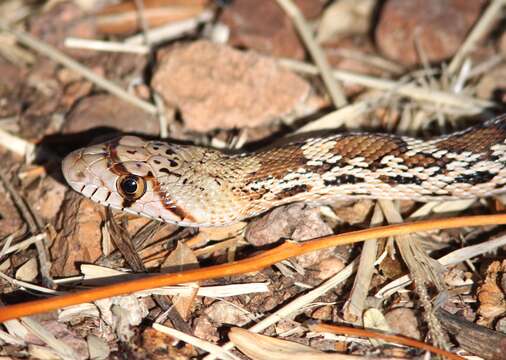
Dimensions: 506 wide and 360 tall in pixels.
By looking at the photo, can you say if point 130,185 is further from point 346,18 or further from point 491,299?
point 346,18

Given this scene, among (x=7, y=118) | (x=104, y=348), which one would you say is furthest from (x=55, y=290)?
(x=7, y=118)

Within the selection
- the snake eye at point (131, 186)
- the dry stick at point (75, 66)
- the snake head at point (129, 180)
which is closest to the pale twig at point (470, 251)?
the snake head at point (129, 180)

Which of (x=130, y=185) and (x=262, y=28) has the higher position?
(x=262, y=28)

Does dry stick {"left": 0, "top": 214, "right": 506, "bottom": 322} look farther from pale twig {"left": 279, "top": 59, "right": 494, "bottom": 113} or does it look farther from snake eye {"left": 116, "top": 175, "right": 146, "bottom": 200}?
pale twig {"left": 279, "top": 59, "right": 494, "bottom": 113}

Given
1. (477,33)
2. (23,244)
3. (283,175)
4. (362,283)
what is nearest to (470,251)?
(362,283)

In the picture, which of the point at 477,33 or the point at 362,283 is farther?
the point at 477,33

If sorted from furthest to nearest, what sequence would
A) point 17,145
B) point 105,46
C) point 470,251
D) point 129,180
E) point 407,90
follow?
point 105,46
point 407,90
point 17,145
point 129,180
point 470,251
